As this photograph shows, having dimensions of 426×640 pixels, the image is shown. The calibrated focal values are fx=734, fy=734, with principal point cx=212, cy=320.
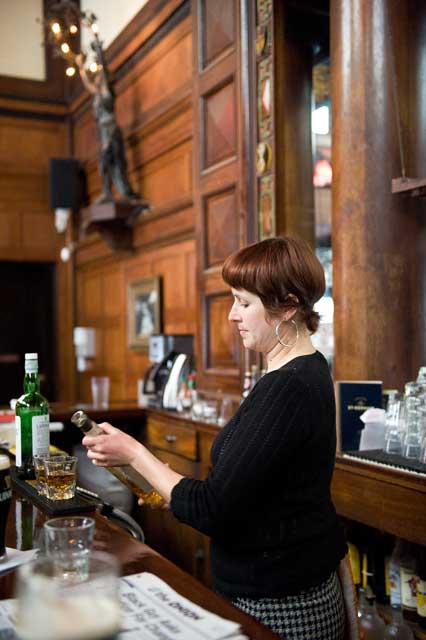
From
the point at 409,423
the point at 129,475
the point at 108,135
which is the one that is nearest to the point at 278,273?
the point at 129,475

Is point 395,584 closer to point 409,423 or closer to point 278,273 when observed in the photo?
point 409,423

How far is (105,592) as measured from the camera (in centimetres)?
75

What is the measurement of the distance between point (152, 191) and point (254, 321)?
4702mm

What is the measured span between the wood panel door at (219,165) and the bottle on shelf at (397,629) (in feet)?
5.66

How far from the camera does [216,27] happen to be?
14.2 feet

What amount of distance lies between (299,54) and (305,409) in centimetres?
286

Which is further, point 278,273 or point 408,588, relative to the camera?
point 408,588

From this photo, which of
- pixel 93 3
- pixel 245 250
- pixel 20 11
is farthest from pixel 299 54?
pixel 20 11

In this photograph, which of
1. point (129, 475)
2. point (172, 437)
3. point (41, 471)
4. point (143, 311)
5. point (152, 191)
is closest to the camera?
point (129, 475)

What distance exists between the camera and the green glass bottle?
189cm

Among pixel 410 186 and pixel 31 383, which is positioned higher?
pixel 410 186

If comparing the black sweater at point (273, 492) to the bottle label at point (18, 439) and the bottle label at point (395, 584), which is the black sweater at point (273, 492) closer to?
the bottle label at point (18, 439)

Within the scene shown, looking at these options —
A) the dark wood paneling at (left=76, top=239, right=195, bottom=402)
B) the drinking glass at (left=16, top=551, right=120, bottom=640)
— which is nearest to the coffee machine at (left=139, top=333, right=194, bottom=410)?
the dark wood paneling at (left=76, top=239, right=195, bottom=402)

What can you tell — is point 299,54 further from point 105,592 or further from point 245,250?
point 105,592
